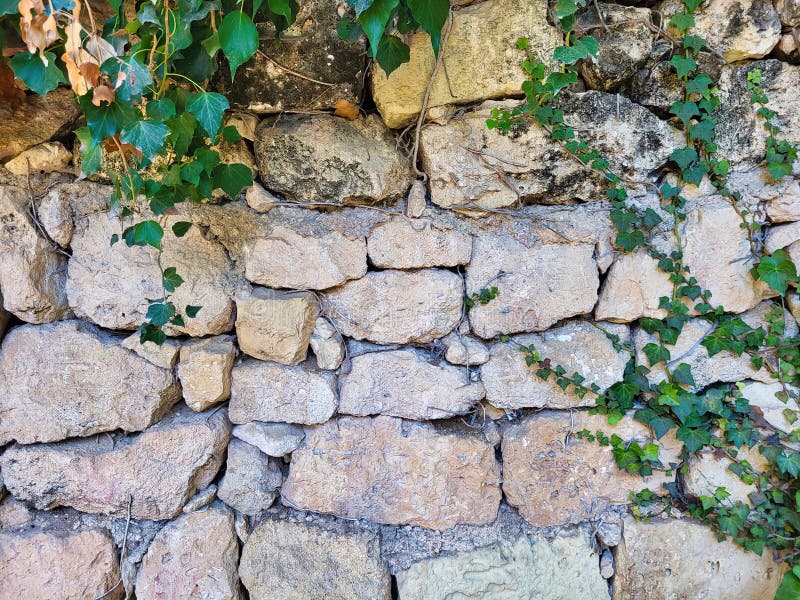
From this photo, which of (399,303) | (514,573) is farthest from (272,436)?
(514,573)

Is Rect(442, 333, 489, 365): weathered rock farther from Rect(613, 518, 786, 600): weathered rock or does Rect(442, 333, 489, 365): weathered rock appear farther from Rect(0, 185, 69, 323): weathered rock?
Rect(0, 185, 69, 323): weathered rock

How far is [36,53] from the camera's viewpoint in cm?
126

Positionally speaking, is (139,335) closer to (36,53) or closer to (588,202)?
(36,53)

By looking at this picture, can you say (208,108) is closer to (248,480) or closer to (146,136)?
(146,136)

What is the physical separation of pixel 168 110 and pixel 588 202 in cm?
122

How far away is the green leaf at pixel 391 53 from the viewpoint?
4.90ft

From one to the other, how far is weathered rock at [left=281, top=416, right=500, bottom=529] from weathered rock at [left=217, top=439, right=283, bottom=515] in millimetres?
65

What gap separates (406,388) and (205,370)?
615 mm

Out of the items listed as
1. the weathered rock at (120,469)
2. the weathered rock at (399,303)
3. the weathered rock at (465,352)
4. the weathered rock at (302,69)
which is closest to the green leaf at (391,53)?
the weathered rock at (302,69)

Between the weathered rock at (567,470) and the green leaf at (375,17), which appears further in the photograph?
the weathered rock at (567,470)

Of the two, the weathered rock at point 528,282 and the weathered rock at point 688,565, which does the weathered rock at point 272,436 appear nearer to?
the weathered rock at point 528,282

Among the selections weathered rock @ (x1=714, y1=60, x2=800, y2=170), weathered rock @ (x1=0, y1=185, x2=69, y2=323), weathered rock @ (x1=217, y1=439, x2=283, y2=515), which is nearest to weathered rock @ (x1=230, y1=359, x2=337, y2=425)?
weathered rock @ (x1=217, y1=439, x2=283, y2=515)

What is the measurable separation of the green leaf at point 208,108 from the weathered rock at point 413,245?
0.57 meters

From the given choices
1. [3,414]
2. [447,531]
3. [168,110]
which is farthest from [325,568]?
[168,110]
